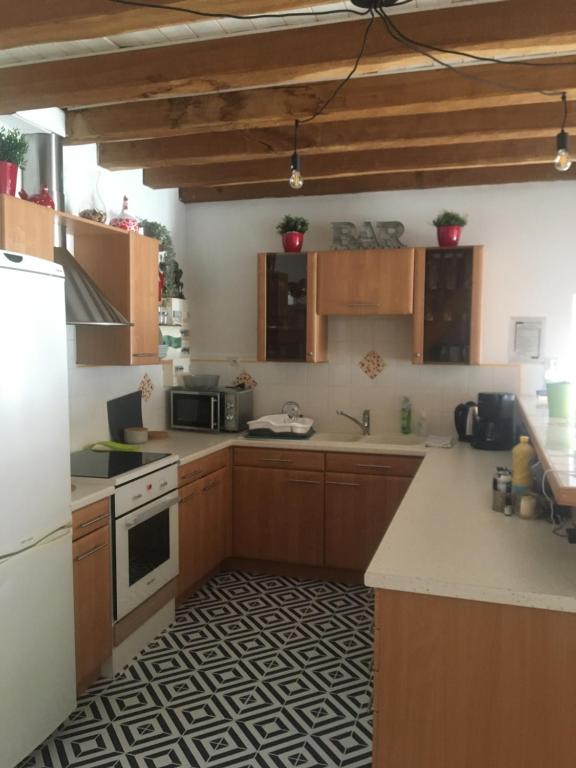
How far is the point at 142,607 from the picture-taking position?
9.93 ft

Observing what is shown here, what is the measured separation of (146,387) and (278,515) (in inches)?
47.9

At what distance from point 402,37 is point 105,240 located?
1894 mm

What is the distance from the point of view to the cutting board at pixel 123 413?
3674 mm

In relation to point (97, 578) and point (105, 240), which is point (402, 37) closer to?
point (105, 240)

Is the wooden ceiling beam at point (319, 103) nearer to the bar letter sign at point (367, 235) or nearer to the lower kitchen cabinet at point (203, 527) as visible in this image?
the bar letter sign at point (367, 235)

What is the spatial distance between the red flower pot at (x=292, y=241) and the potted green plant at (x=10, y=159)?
197 cm

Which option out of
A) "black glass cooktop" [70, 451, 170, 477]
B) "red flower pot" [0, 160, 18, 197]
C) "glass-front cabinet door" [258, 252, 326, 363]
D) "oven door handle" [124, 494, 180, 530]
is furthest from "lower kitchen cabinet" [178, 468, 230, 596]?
"red flower pot" [0, 160, 18, 197]

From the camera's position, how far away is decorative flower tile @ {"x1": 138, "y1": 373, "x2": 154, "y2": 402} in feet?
13.1

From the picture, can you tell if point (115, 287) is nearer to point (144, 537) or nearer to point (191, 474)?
point (191, 474)

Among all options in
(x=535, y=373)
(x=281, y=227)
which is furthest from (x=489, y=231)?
(x=281, y=227)

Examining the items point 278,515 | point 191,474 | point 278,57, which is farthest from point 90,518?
point 278,57

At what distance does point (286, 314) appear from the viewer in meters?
4.14

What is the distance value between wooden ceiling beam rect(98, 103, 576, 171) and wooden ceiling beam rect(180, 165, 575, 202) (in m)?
0.76

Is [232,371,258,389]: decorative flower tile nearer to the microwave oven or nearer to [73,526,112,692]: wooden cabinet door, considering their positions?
the microwave oven
